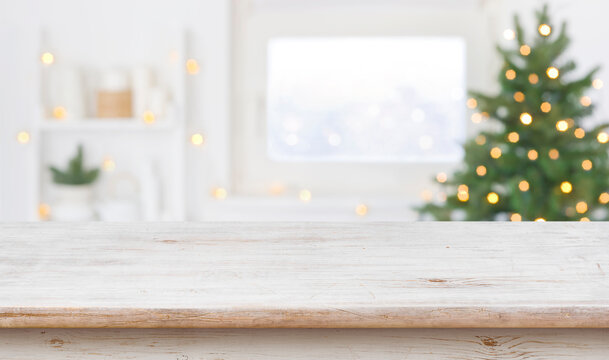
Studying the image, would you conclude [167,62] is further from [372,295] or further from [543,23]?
[372,295]

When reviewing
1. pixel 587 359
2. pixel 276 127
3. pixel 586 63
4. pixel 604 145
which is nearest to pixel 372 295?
pixel 587 359

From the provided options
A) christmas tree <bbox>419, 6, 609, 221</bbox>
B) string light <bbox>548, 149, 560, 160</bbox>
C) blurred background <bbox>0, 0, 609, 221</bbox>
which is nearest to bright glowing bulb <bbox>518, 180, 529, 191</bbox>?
christmas tree <bbox>419, 6, 609, 221</bbox>

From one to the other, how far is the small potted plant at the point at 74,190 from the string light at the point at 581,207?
1.90 m

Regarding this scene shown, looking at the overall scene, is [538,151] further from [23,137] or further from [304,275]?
[23,137]

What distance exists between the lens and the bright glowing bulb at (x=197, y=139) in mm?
2582

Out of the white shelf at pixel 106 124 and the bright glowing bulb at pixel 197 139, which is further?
the bright glowing bulb at pixel 197 139

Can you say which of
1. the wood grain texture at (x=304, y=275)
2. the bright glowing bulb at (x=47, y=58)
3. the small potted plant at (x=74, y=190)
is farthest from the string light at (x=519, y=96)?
the bright glowing bulb at (x=47, y=58)

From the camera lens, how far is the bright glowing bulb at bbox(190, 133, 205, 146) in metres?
2.58

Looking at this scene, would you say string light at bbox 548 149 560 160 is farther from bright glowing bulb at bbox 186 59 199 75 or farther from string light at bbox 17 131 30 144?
string light at bbox 17 131 30 144

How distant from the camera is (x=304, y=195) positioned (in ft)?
8.40

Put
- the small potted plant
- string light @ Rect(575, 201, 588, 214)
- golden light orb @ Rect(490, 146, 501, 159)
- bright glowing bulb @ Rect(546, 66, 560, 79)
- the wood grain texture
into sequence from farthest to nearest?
the small potted plant → golden light orb @ Rect(490, 146, 501, 159) → bright glowing bulb @ Rect(546, 66, 560, 79) → string light @ Rect(575, 201, 588, 214) → the wood grain texture

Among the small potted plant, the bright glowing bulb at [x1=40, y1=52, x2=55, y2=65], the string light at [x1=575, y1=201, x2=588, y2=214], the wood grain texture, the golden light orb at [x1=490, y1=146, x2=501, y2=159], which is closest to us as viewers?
the wood grain texture

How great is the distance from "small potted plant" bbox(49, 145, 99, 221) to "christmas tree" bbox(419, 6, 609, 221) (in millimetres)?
1514

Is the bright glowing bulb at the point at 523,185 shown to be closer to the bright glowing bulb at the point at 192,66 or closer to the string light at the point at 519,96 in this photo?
the string light at the point at 519,96
